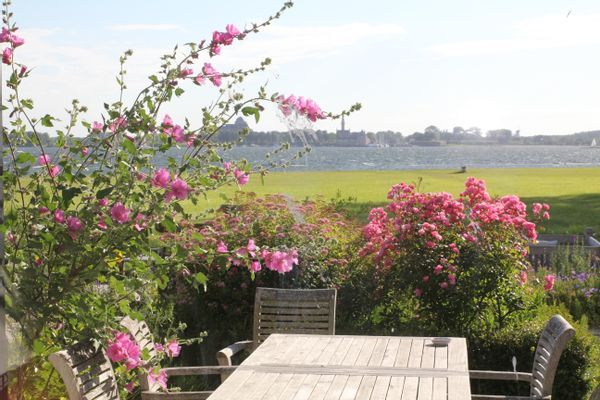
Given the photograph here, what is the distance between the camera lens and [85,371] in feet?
9.75

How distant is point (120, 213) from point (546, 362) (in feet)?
6.31

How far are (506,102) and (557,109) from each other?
11.6 meters

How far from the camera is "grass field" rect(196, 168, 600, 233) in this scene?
68.9 feet

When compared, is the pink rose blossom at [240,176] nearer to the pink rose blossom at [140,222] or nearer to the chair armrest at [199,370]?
the pink rose blossom at [140,222]

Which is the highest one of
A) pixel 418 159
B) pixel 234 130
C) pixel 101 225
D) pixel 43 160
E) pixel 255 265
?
pixel 234 130

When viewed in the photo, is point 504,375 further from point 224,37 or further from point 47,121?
point 47,121

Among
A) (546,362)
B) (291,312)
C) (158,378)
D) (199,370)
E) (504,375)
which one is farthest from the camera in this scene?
(291,312)

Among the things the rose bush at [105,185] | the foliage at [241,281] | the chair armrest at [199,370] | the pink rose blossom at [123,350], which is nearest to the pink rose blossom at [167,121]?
the rose bush at [105,185]

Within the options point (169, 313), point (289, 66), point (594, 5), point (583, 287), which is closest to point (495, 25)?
point (594, 5)

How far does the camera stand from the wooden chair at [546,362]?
132 inches

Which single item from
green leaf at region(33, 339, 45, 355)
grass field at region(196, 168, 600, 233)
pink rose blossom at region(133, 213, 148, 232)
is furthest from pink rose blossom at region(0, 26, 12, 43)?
grass field at region(196, 168, 600, 233)

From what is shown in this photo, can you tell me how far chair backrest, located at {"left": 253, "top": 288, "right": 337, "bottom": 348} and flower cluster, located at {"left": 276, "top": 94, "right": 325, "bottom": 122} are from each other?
5.41 feet

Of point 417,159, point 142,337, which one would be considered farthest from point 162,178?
point 417,159

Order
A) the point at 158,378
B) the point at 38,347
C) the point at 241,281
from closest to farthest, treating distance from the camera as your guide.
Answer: the point at 38,347 → the point at 158,378 → the point at 241,281
